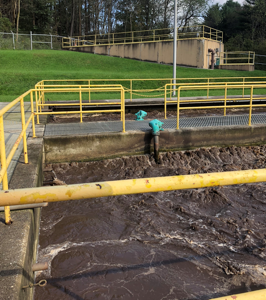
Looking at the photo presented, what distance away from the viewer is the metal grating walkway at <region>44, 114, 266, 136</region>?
8938mm

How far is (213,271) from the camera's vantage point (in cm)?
421

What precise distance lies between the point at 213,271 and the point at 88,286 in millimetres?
1630

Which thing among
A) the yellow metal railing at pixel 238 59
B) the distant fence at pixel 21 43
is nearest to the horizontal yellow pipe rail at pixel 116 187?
the yellow metal railing at pixel 238 59

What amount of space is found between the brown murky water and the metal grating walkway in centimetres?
142

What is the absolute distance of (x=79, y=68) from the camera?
90.4 ft

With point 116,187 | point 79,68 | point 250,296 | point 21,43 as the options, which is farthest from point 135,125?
point 21,43

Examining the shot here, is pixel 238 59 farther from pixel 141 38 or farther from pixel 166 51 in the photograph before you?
pixel 141 38

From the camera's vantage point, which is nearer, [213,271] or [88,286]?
[88,286]

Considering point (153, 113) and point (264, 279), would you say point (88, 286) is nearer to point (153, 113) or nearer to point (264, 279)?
point (264, 279)

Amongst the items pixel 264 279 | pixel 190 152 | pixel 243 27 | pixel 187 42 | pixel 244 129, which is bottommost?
pixel 264 279

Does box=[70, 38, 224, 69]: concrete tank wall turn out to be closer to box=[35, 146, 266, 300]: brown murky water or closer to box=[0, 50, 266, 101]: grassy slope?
box=[0, 50, 266, 101]: grassy slope

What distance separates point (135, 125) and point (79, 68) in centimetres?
1922

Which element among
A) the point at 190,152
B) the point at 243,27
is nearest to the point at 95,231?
the point at 190,152

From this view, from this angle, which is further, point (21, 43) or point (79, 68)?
point (21, 43)
